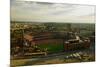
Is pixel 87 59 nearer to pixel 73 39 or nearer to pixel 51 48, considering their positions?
pixel 73 39

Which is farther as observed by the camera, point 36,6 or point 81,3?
point 81,3

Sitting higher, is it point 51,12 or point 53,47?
point 51,12

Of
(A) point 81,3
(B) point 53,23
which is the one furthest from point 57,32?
(A) point 81,3

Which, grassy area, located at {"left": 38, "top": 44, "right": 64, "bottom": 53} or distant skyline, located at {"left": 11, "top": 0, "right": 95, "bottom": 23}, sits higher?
distant skyline, located at {"left": 11, "top": 0, "right": 95, "bottom": 23}

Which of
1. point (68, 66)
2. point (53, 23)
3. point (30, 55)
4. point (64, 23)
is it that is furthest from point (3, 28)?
point (68, 66)

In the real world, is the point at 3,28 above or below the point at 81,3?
below

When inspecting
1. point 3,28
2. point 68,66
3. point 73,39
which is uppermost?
point 3,28

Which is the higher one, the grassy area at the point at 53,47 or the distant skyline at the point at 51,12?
the distant skyline at the point at 51,12

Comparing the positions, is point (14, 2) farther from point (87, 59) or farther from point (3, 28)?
point (87, 59)
